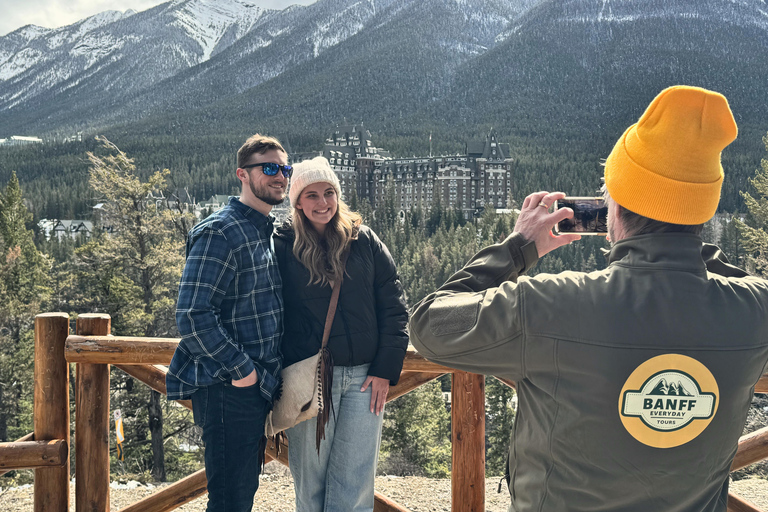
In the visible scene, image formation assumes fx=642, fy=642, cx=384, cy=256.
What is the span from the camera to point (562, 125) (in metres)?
155

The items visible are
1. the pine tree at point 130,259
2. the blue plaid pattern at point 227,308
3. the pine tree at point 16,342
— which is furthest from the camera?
the pine tree at point 16,342

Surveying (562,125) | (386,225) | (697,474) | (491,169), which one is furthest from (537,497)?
(562,125)

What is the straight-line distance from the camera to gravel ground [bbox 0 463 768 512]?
13.9ft

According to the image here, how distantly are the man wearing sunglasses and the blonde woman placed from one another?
11cm

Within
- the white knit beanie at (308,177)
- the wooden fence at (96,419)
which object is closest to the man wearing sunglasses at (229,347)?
the white knit beanie at (308,177)

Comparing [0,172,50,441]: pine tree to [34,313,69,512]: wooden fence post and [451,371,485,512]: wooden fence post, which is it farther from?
[451,371,485,512]: wooden fence post

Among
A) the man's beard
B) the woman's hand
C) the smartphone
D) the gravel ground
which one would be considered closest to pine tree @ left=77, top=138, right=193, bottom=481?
the gravel ground

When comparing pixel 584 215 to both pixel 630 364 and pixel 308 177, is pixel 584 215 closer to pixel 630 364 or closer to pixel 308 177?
pixel 630 364

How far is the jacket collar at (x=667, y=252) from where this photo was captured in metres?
1.29

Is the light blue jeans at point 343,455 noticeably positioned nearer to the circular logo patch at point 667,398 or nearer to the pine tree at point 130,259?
the circular logo patch at point 667,398

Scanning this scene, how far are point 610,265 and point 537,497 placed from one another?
53 cm

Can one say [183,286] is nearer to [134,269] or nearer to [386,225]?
[134,269]

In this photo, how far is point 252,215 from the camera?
8.20 ft

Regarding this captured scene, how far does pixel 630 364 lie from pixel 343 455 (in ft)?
4.88
